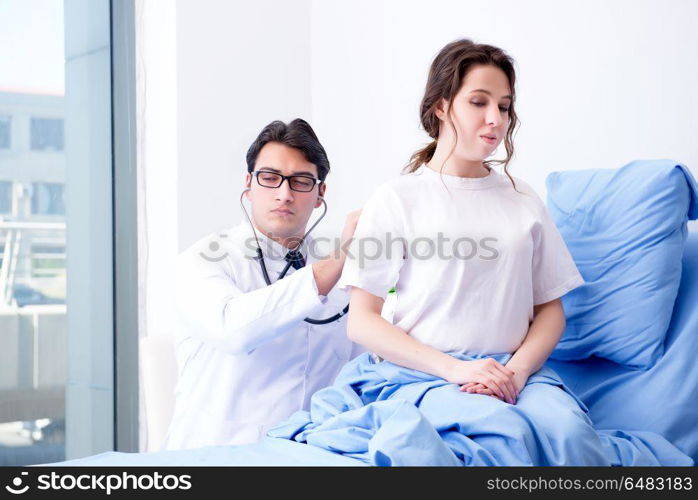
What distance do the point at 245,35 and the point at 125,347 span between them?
4.10 ft

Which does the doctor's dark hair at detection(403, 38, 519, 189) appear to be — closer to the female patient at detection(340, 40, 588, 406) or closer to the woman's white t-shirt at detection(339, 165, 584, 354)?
the female patient at detection(340, 40, 588, 406)

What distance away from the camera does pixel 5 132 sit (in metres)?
2.73

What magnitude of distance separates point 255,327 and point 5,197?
1.45 m

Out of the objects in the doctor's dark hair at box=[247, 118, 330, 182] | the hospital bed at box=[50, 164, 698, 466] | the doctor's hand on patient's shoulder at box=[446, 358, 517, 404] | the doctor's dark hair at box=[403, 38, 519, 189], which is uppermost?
the doctor's dark hair at box=[403, 38, 519, 189]

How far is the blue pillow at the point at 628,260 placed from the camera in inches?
62.7

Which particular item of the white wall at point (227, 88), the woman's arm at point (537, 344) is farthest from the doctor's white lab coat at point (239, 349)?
the white wall at point (227, 88)

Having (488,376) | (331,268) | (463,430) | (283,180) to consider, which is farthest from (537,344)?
(283,180)

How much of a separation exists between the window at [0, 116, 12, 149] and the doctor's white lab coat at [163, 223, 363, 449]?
116 cm

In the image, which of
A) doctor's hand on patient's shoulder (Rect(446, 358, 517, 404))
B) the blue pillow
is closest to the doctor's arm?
doctor's hand on patient's shoulder (Rect(446, 358, 517, 404))

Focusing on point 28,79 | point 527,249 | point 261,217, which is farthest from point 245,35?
point 527,249

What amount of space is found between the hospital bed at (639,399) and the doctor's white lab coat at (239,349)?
0.31 m

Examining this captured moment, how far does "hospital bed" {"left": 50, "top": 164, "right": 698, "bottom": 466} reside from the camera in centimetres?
133

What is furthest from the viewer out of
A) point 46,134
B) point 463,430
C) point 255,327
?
point 46,134

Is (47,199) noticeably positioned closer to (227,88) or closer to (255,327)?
(227,88)
